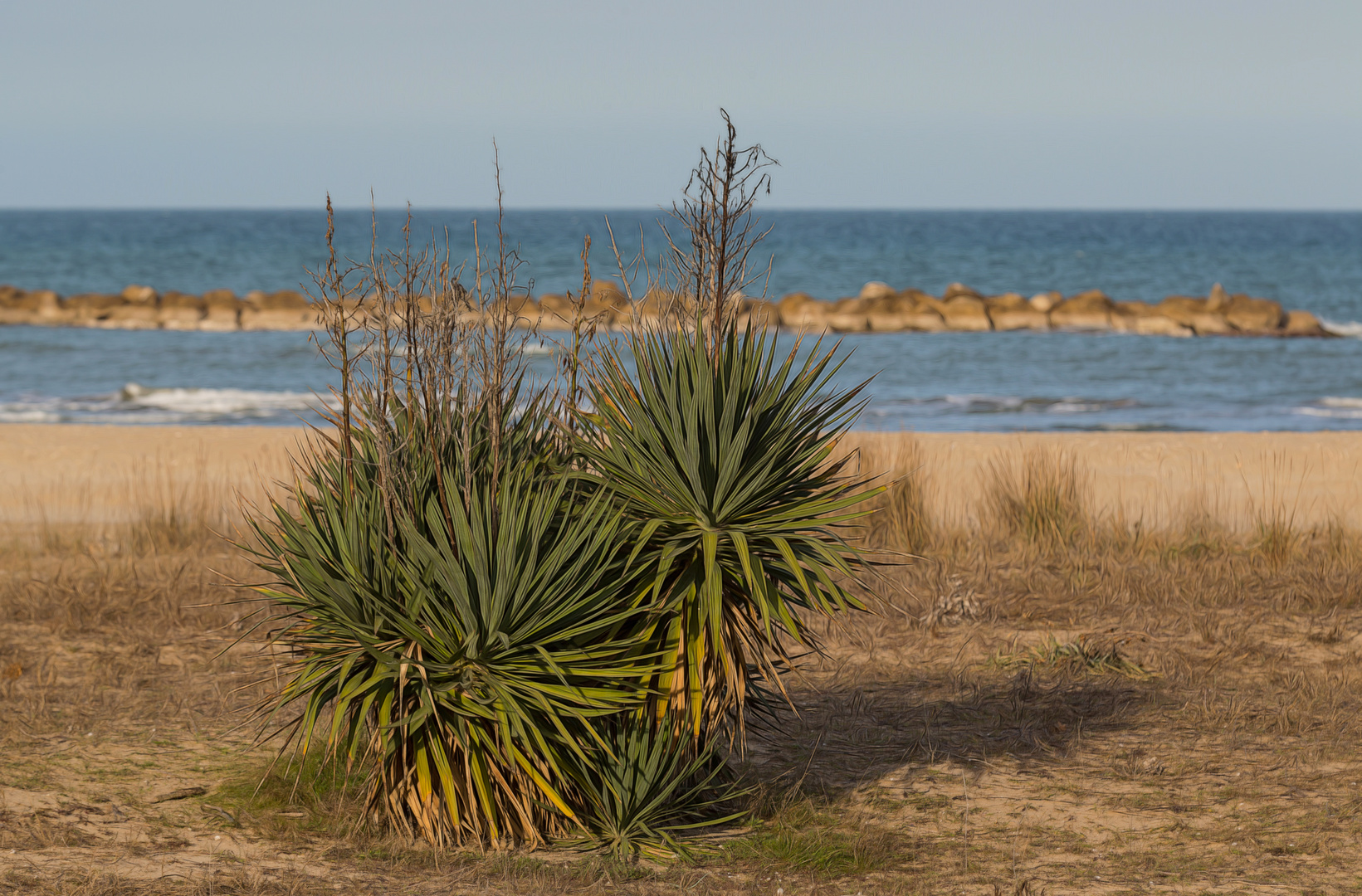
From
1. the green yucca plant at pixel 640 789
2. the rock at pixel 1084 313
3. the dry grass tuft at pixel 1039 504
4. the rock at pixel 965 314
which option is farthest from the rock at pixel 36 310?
the green yucca plant at pixel 640 789

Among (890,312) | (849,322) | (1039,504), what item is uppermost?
(890,312)

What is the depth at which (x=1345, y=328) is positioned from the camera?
117 feet

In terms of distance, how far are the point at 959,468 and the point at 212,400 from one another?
47.9ft

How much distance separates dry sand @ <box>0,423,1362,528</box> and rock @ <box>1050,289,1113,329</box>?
64.0ft

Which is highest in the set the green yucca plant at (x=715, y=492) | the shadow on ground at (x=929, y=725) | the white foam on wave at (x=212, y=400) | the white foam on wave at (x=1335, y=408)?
the green yucca plant at (x=715, y=492)

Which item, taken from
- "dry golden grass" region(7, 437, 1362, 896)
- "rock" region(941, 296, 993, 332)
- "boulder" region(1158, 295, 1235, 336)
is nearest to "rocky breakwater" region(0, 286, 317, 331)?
"rock" region(941, 296, 993, 332)

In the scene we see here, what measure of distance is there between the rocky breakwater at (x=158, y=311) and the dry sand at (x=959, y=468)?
797 inches

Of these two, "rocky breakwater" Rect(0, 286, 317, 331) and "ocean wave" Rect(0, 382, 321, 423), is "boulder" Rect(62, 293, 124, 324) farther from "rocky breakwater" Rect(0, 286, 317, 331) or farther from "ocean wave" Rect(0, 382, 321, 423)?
"ocean wave" Rect(0, 382, 321, 423)

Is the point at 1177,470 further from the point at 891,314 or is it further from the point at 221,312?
the point at 221,312

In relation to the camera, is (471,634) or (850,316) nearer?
(471,634)

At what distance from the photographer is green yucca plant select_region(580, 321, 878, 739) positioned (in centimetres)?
446

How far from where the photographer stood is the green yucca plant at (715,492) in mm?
4457

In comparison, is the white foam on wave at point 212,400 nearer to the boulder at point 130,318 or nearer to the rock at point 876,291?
the boulder at point 130,318

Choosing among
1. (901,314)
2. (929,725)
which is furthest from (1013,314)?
(929,725)
